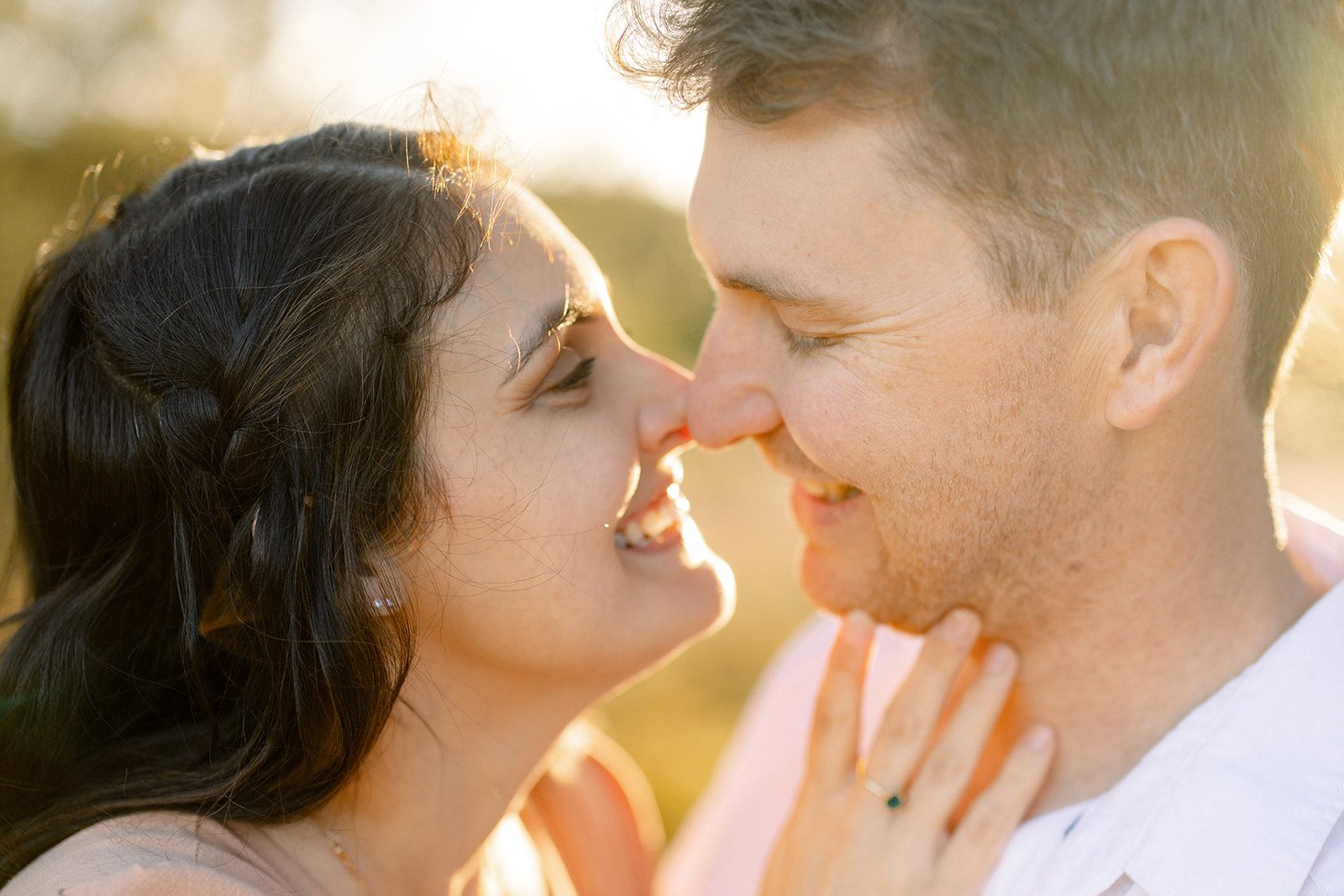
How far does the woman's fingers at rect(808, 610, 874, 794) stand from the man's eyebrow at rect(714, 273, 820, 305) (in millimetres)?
789

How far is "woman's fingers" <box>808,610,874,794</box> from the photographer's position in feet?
7.84

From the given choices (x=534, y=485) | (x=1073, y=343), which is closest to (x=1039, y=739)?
(x=1073, y=343)

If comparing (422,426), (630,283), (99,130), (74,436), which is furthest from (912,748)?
(630,283)

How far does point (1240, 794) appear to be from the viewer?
1.93 metres

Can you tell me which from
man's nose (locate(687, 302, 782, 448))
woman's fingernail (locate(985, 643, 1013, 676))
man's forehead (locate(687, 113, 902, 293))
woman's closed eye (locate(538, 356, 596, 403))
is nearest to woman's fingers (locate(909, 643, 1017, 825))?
woman's fingernail (locate(985, 643, 1013, 676))

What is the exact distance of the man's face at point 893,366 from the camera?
2.02 m

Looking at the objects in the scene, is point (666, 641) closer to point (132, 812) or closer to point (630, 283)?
point (132, 812)

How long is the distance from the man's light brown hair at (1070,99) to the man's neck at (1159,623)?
0.52 metres

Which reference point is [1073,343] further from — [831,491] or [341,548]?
[341,548]

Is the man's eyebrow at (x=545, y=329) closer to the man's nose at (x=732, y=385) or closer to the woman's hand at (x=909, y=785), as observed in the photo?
the man's nose at (x=732, y=385)

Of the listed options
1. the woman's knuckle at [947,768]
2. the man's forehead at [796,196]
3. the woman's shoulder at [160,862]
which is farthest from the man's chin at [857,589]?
the woman's shoulder at [160,862]

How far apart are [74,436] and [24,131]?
2552mm

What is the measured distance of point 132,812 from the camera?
198cm

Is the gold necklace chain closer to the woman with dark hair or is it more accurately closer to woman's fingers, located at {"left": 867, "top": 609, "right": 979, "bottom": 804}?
the woman with dark hair
